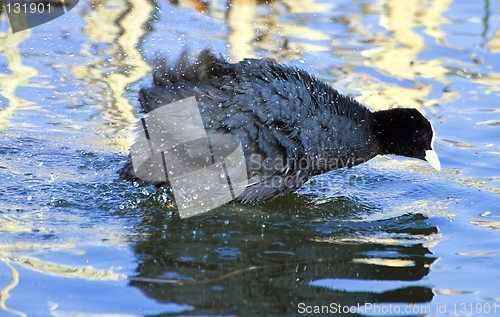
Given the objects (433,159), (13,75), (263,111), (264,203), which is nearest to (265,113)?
(263,111)

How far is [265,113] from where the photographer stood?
4.41 meters

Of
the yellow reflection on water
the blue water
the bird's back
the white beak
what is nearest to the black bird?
the bird's back

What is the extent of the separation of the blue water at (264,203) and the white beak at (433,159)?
0.13 meters

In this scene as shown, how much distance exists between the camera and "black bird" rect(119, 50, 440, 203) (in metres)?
4.39

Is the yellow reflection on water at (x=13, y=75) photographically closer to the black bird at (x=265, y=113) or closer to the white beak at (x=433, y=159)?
the black bird at (x=265, y=113)

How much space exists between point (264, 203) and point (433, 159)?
121cm

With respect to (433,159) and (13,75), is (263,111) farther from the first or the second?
(13,75)

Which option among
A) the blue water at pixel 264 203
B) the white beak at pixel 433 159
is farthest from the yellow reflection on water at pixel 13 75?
the white beak at pixel 433 159

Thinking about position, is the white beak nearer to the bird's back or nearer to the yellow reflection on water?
the bird's back

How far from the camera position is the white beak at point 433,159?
16.5 ft

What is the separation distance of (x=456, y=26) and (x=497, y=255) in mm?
3941

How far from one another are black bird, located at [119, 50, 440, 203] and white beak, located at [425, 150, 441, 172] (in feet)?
1.87

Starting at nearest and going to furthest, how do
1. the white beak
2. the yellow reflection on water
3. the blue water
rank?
1. the blue water
2. the white beak
3. the yellow reflection on water

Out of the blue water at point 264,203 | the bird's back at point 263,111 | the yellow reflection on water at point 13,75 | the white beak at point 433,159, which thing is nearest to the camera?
the blue water at point 264,203
